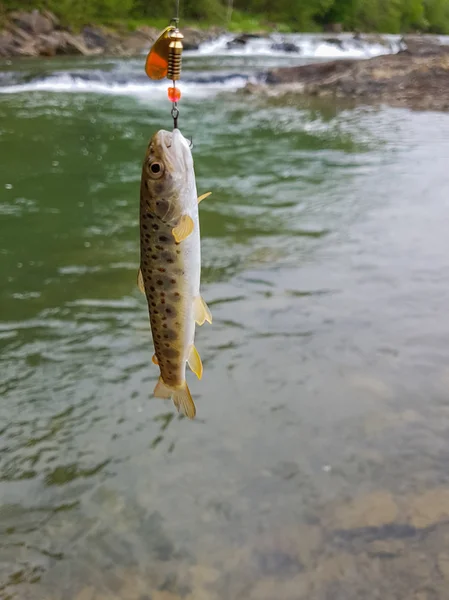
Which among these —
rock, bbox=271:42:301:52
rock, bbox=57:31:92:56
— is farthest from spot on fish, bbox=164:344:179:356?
rock, bbox=271:42:301:52

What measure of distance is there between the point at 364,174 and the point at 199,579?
30.9ft

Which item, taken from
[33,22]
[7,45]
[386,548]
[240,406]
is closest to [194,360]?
[386,548]

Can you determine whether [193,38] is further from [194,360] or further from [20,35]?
[194,360]

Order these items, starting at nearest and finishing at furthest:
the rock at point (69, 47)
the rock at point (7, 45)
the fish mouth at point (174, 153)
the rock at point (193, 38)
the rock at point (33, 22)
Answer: the fish mouth at point (174, 153) → the rock at point (7, 45) → the rock at point (69, 47) → the rock at point (33, 22) → the rock at point (193, 38)

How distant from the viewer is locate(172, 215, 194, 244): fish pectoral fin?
7.34ft

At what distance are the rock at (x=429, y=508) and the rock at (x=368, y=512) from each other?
0.39 feet

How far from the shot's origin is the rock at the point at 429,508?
378cm

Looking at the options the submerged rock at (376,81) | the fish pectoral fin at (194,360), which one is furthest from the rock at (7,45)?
the fish pectoral fin at (194,360)

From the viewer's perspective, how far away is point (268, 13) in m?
68.2

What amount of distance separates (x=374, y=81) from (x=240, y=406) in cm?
1919

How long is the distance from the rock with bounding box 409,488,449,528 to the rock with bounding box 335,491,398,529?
12 centimetres

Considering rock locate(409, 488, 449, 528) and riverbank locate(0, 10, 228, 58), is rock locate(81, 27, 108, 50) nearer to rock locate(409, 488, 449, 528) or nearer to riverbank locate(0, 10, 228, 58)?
riverbank locate(0, 10, 228, 58)

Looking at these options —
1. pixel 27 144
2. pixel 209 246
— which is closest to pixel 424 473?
pixel 209 246

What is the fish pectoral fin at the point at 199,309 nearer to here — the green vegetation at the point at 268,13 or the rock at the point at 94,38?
the rock at the point at 94,38
